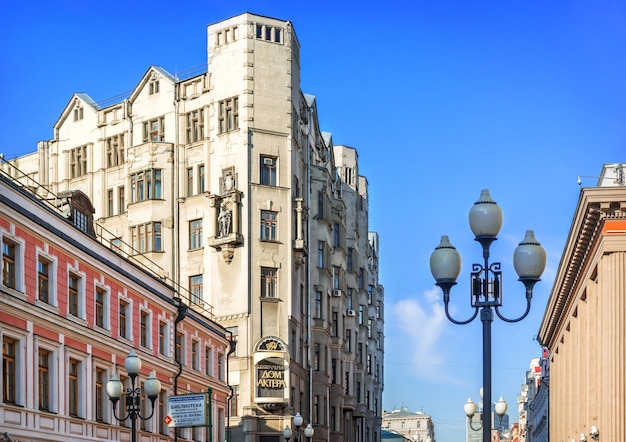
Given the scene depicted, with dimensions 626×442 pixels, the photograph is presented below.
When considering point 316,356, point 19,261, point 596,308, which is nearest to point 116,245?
point 316,356

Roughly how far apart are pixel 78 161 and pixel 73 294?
1912 inches

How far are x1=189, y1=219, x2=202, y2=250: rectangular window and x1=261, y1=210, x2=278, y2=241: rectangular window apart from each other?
4.74 metres

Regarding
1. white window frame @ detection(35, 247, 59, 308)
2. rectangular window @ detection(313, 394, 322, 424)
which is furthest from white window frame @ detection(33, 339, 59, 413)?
rectangular window @ detection(313, 394, 322, 424)

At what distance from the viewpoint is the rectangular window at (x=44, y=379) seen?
114 ft

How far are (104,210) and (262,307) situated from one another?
1691 cm

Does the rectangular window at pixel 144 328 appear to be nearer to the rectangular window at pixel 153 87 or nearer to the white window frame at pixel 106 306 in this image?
the white window frame at pixel 106 306

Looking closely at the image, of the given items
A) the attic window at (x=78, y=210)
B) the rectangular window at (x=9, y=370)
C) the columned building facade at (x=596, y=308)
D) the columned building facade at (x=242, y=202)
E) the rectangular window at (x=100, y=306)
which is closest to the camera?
the rectangular window at (x=9, y=370)

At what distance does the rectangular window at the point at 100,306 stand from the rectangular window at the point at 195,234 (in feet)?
110

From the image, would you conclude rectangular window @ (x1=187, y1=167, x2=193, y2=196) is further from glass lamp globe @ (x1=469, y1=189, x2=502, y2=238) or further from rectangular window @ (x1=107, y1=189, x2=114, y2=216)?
glass lamp globe @ (x1=469, y1=189, x2=502, y2=238)

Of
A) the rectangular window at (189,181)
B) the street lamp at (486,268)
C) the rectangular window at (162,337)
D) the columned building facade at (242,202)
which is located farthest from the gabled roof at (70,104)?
the street lamp at (486,268)

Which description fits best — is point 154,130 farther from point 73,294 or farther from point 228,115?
point 73,294

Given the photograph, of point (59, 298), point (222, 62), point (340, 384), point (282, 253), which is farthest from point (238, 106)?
point (59, 298)

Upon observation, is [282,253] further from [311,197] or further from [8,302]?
[8,302]

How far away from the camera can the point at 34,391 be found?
33906 mm
